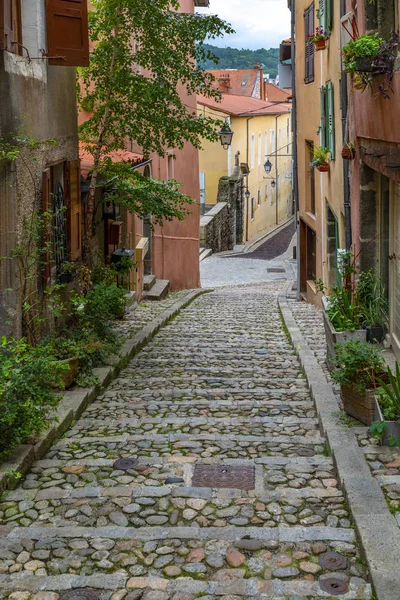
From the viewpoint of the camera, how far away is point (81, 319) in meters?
9.46

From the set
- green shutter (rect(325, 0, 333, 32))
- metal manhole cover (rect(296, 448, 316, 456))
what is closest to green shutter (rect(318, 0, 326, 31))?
green shutter (rect(325, 0, 333, 32))

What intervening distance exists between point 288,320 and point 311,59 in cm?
718

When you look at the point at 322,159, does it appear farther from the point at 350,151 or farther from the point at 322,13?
the point at 350,151

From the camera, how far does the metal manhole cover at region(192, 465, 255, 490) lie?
568 cm

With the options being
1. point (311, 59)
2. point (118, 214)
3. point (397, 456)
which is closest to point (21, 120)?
point (397, 456)

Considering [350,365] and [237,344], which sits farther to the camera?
[237,344]

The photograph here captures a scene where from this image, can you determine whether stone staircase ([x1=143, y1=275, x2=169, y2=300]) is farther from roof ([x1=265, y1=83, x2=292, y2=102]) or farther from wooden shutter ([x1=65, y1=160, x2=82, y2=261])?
A: roof ([x1=265, y1=83, x2=292, y2=102])

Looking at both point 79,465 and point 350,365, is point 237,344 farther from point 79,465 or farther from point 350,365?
point 79,465

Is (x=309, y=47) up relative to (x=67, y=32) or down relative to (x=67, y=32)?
up

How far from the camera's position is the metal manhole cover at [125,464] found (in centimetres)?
600

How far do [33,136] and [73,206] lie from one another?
1.82 metres

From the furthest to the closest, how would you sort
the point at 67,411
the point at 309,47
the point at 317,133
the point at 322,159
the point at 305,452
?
the point at 309,47 < the point at 317,133 < the point at 322,159 < the point at 67,411 < the point at 305,452

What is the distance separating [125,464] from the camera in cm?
607

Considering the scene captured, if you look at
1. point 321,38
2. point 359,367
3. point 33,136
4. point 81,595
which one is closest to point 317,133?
point 321,38
